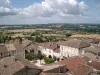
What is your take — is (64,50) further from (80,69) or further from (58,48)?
(80,69)

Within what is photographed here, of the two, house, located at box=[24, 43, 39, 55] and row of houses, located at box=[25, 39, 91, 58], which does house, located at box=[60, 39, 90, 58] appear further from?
house, located at box=[24, 43, 39, 55]

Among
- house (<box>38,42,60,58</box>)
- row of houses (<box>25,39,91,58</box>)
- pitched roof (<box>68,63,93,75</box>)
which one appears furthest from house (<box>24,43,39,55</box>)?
pitched roof (<box>68,63,93,75</box>)

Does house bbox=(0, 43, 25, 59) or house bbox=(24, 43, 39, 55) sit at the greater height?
house bbox=(0, 43, 25, 59)

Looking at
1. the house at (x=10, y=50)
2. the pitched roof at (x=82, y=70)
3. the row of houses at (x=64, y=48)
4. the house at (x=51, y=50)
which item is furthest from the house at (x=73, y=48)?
the pitched roof at (x=82, y=70)

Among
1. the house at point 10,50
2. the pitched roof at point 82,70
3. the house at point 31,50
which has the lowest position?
the house at point 31,50

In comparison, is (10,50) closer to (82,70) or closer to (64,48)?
(64,48)

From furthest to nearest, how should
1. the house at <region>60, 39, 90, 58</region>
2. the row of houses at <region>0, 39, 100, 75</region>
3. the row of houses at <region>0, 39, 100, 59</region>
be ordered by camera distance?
the house at <region>60, 39, 90, 58</region> → the row of houses at <region>0, 39, 100, 59</region> → the row of houses at <region>0, 39, 100, 75</region>

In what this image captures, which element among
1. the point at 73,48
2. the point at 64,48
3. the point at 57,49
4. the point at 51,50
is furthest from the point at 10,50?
the point at 73,48

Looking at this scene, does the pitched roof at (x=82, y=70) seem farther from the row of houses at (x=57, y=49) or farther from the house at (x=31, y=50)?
the house at (x=31, y=50)
